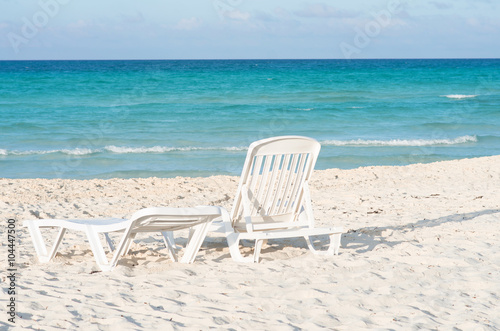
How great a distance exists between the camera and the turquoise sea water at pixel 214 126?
13.3 metres

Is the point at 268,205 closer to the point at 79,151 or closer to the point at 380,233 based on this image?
the point at 380,233

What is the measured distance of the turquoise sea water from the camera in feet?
43.6

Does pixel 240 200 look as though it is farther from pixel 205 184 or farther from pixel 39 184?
pixel 39 184

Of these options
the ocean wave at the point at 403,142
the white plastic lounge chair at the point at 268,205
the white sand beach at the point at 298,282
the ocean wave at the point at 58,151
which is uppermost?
the white plastic lounge chair at the point at 268,205

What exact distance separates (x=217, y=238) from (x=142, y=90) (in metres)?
28.3

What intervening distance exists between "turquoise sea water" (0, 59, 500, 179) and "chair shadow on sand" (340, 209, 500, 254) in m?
5.80

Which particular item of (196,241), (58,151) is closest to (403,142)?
(58,151)

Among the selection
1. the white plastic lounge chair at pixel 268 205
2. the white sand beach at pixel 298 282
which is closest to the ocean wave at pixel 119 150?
the white sand beach at pixel 298 282

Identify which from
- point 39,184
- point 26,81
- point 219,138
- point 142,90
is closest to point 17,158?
point 39,184

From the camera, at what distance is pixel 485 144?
53.0 ft

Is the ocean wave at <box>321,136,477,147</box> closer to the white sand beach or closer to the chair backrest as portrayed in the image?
the white sand beach

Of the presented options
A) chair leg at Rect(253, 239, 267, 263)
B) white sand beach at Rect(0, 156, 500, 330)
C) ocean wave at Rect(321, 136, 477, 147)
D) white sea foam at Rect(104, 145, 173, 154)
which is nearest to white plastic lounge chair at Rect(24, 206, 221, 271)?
white sand beach at Rect(0, 156, 500, 330)

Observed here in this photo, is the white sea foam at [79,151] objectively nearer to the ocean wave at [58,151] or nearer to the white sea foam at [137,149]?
the ocean wave at [58,151]

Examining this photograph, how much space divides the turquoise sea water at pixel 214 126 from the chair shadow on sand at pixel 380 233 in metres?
5.80
